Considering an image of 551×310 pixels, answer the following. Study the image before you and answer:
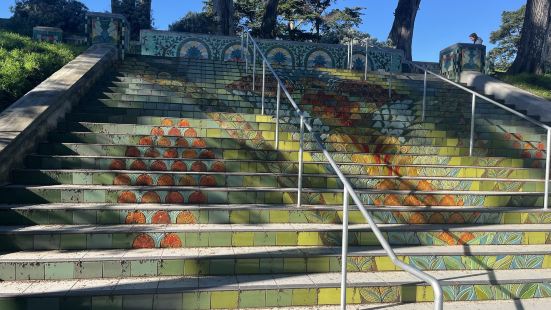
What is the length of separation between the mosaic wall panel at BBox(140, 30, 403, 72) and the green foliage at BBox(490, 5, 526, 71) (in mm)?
36941

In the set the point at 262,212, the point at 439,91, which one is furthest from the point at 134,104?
the point at 439,91

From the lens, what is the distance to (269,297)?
10.2 ft

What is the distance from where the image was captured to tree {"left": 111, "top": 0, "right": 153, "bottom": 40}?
17.1m

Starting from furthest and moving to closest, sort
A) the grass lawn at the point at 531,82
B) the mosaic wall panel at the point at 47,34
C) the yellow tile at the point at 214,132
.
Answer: the mosaic wall panel at the point at 47,34 < the grass lawn at the point at 531,82 < the yellow tile at the point at 214,132

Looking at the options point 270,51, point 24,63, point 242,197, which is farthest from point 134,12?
point 242,197

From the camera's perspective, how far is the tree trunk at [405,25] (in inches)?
653

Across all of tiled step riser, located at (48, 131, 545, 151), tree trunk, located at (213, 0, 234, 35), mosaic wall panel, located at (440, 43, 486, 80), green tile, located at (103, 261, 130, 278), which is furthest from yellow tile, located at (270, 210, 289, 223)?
tree trunk, located at (213, 0, 234, 35)

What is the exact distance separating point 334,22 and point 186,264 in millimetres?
27900

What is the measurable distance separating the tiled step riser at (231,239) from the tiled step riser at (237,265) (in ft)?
1.00

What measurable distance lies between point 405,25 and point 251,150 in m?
13.6

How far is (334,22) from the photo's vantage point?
29.0 metres

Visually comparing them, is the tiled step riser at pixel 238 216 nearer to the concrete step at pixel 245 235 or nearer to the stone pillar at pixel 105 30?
the concrete step at pixel 245 235

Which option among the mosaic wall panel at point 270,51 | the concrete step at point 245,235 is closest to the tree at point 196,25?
the mosaic wall panel at point 270,51

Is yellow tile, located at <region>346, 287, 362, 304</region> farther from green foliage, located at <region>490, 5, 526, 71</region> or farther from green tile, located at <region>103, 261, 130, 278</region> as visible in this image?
green foliage, located at <region>490, 5, 526, 71</region>
